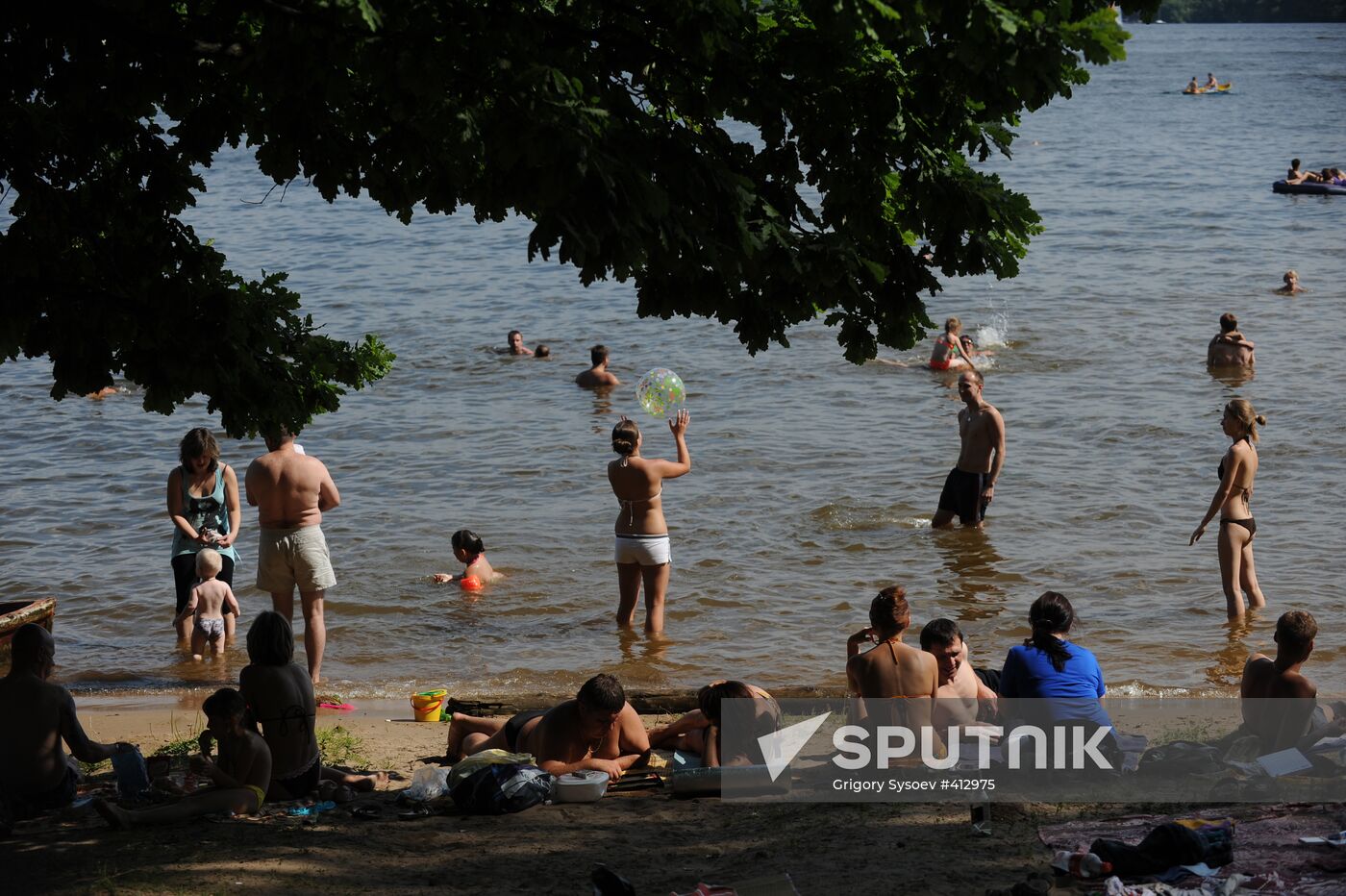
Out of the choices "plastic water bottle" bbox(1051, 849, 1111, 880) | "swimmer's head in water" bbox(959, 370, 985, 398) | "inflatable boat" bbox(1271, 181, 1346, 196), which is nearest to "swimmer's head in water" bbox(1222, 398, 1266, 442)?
"swimmer's head in water" bbox(959, 370, 985, 398)

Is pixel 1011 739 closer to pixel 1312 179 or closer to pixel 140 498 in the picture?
pixel 140 498

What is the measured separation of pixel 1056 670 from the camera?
805cm

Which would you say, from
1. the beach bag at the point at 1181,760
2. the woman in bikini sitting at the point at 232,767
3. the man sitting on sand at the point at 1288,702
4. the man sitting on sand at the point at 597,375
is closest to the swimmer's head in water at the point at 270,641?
the woman in bikini sitting at the point at 232,767

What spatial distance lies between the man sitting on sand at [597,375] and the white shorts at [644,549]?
32.0 feet

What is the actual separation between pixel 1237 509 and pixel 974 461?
297 centimetres

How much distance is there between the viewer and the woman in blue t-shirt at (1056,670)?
26.1 feet

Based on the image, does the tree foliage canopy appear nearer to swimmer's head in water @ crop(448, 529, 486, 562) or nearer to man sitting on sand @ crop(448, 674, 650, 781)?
man sitting on sand @ crop(448, 674, 650, 781)

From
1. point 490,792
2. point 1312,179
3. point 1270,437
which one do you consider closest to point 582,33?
point 490,792

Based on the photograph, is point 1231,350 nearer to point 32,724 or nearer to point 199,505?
point 199,505

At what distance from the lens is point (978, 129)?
5.97m

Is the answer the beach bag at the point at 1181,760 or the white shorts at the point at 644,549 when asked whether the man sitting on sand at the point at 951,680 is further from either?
the white shorts at the point at 644,549

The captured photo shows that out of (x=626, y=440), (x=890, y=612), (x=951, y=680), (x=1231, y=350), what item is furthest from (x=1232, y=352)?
(x=890, y=612)

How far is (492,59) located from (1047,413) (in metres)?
14.7

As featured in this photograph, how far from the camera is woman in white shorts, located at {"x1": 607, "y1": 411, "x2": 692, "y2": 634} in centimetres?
1081
